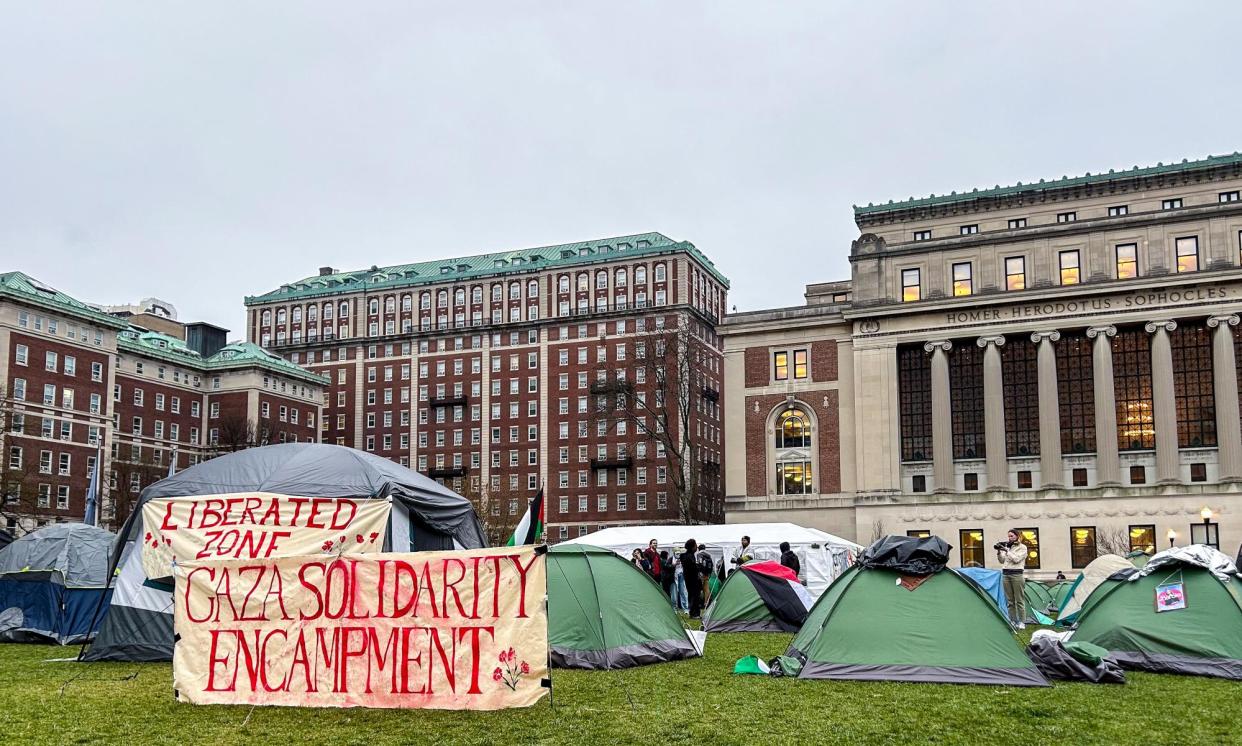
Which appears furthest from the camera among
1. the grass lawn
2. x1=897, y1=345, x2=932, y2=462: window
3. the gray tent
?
x1=897, y1=345, x2=932, y2=462: window

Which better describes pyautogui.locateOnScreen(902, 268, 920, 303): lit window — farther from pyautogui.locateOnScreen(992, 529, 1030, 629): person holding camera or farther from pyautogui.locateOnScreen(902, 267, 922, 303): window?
pyautogui.locateOnScreen(992, 529, 1030, 629): person holding camera

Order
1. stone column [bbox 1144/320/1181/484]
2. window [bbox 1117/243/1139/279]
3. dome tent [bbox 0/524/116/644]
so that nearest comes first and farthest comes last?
dome tent [bbox 0/524/116/644]
stone column [bbox 1144/320/1181/484]
window [bbox 1117/243/1139/279]

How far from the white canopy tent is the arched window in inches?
926

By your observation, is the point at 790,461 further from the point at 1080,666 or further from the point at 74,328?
the point at 74,328

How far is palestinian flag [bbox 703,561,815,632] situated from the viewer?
24.3 meters

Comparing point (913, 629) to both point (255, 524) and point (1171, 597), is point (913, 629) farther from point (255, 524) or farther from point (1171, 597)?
point (255, 524)

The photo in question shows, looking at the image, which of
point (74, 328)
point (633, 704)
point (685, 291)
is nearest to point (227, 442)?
point (74, 328)

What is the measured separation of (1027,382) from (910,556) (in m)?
50.0

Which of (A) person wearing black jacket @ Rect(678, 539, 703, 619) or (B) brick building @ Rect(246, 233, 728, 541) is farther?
(B) brick building @ Rect(246, 233, 728, 541)

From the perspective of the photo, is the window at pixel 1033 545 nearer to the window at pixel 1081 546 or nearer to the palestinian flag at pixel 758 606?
the window at pixel 1081 546

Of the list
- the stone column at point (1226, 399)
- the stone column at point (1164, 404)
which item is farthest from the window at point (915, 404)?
the stone column at point (1226, 399)

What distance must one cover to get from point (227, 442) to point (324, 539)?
91.6m

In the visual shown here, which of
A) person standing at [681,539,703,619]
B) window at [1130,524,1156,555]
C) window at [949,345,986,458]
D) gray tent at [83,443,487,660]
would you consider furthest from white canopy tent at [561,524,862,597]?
window at [1130,524,1156,555]

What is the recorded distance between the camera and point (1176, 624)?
16.3 metres
